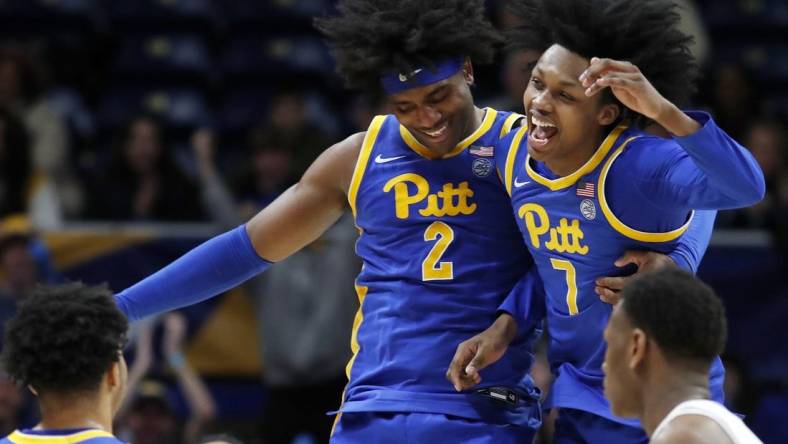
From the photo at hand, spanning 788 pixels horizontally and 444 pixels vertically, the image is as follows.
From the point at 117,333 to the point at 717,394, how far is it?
5.20 feet

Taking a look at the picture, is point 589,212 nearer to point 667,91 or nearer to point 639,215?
A: point 639,215

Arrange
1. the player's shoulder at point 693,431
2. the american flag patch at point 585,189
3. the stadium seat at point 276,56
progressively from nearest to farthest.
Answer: the player's shoulder at point 693,431, the american flag patch at point 585,189, the stadium seat at point 276,56

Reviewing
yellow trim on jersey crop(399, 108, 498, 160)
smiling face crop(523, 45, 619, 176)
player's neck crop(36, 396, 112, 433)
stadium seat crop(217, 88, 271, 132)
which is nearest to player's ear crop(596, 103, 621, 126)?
smiling face crop(523, 45, 619, 176)

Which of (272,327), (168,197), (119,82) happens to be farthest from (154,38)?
(272,327)

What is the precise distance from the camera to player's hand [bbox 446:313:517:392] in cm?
410

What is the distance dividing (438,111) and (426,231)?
0.35m

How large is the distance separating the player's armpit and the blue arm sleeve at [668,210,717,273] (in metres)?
1.04

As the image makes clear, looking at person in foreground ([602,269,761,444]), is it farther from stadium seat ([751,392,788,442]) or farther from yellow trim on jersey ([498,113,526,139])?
stadium seat ([751,392,788,442])

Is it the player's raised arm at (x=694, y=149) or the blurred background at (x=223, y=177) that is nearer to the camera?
the player's raised arm at (x=694, y=149)

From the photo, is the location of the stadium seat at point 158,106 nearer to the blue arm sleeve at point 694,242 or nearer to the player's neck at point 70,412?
the blue arm sleeve at point 694,242

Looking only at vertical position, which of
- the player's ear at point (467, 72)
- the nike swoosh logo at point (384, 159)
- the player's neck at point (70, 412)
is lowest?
the player's neck at point (70, 412)

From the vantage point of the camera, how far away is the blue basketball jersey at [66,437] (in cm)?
362

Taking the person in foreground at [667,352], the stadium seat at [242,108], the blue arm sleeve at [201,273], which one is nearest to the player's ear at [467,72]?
the blue arm sleeve at [201,273]

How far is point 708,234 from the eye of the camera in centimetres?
418
